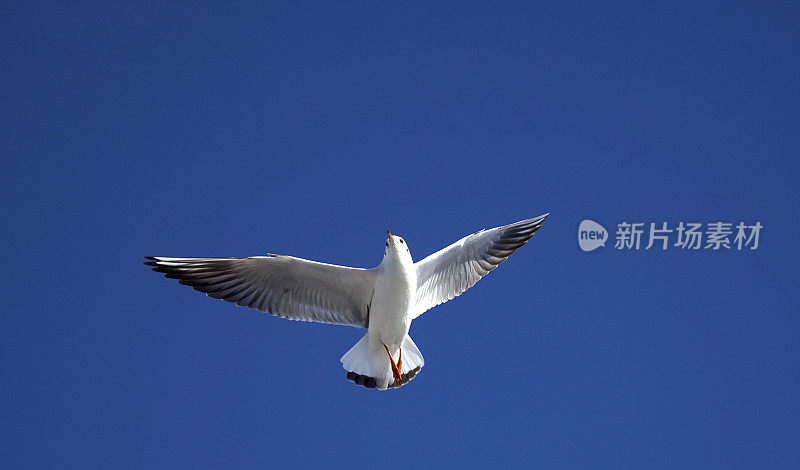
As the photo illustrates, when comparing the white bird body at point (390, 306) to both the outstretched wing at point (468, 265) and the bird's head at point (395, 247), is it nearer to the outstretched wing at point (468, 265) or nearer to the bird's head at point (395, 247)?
the bird's head at point (395, 247)

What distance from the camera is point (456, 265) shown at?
8.98 metres

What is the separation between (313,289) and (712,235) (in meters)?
3.78

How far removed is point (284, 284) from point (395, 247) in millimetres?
834

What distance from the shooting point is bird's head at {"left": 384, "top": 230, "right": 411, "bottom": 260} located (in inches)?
334

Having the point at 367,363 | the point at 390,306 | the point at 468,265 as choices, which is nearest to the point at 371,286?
the point at 390,306

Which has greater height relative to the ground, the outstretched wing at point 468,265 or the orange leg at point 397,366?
the outstretched wing at point 468,265

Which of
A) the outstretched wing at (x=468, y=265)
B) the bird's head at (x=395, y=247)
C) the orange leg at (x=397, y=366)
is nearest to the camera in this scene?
the bird's head at (x=395, y=247)

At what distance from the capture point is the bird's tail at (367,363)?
8.73m

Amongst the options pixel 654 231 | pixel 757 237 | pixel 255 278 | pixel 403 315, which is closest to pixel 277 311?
pixel 255 278

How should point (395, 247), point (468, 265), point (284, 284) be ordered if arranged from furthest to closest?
point (468, 265)
point (284, 284)
point (395, 247)

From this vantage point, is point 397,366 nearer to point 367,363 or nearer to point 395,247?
point 367,363

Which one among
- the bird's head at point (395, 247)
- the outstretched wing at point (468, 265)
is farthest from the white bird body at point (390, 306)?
the outstretched wing at point (468, 265)

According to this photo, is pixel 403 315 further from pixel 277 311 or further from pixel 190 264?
pixel 190 264

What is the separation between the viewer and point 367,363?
8.76 meters
